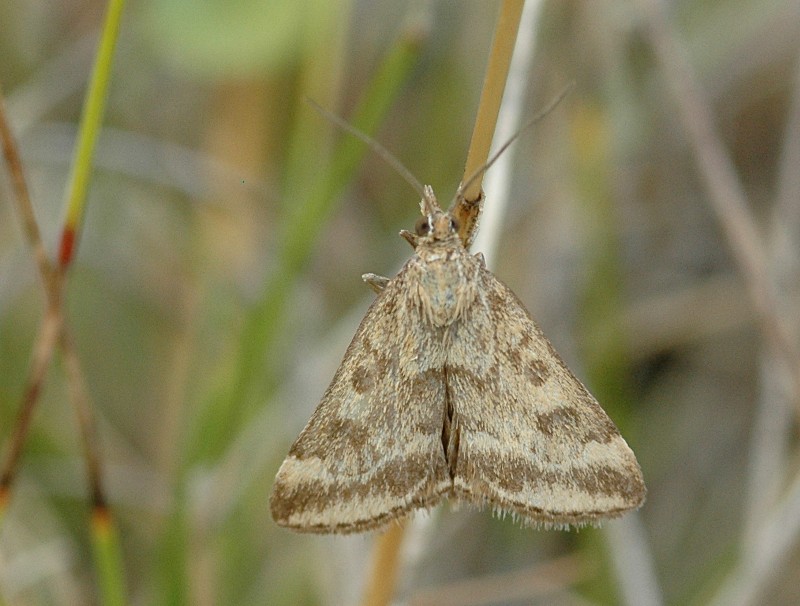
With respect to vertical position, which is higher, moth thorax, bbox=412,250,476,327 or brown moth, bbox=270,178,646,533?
moth thorax, bbox=412,250,476,327

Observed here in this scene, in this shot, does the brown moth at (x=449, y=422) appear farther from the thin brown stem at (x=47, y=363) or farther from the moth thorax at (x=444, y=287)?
the thin brown stem at (x=47, y=363)

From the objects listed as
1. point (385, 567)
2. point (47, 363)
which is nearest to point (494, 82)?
point (385, 567)

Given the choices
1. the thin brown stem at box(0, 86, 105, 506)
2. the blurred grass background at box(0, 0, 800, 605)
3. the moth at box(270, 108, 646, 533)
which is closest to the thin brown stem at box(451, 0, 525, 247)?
the moth at box(270, 108, 646, 533)

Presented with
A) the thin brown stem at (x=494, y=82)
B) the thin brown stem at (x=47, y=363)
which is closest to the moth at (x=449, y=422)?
the thin brown stem at (x=494, y=82)

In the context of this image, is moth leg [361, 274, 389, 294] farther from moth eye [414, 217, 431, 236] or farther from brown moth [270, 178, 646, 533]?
moth eye [414, 217, 431, 236]

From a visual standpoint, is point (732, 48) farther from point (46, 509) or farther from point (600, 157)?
point (46, 509)

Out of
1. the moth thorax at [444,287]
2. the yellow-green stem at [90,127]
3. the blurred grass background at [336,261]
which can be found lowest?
the moth thorax at [444,287]
